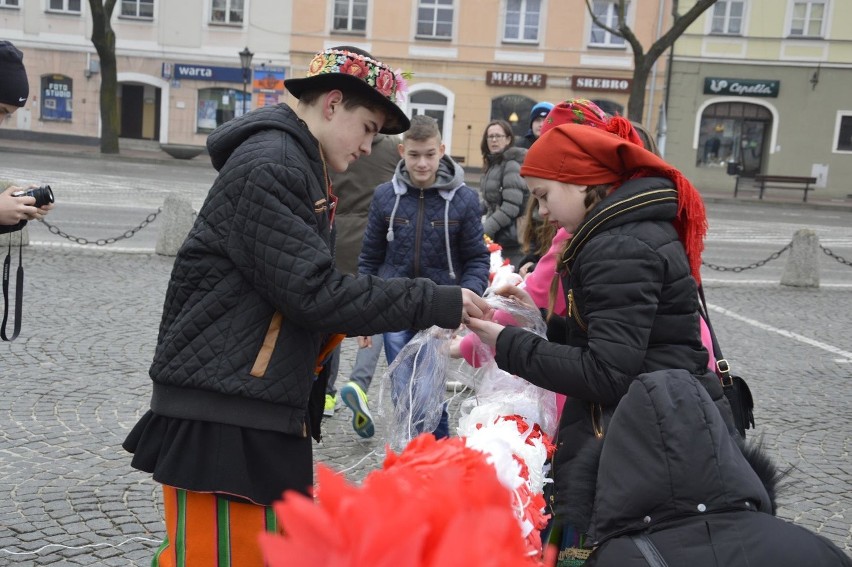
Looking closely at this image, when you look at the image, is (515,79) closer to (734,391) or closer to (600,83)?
(600,83)

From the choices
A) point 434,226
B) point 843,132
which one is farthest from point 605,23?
point 434,226

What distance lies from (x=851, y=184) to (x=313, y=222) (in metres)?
34.6

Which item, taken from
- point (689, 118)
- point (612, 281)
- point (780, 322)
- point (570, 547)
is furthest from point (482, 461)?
point (689, 118)

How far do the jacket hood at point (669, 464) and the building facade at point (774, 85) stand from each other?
3221 cm

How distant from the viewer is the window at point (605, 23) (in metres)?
33.8

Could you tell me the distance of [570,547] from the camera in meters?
2.67

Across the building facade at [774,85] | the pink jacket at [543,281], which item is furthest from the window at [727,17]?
the pink jacket at [543,281]

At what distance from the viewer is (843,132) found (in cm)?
3281

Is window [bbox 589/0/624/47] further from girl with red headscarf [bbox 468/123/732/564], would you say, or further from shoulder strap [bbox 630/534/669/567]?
shoulder strap [bbox 630/534/669/567]

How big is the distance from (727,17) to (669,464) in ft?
113

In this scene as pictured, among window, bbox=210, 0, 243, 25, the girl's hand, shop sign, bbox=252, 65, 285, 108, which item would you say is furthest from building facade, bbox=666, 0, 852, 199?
the girl's hand

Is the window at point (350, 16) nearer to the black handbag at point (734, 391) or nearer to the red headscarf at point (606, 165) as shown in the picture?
the black handbag at point (734, 391)

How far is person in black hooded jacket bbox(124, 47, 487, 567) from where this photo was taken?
2211mm

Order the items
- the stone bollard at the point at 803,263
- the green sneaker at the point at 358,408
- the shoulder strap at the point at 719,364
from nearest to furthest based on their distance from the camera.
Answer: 1. the shoulder strap at the point at 719,364
2. the green sneaker at the point at 358,408
3. the stone bollard at the point at 803,263
